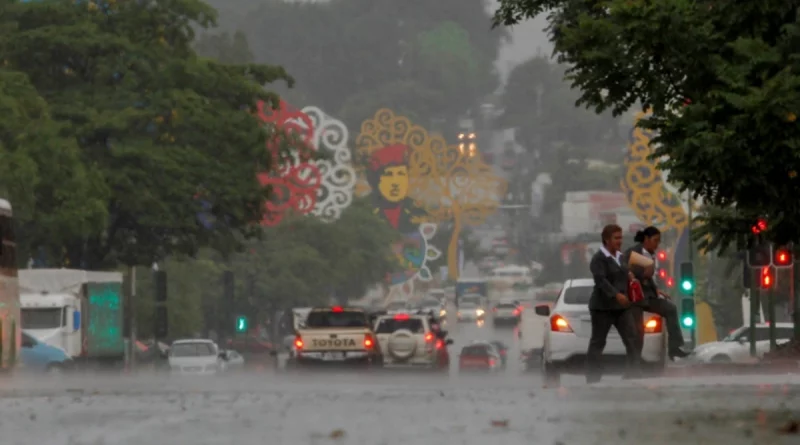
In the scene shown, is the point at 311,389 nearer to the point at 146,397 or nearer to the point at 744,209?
the point at 146,397

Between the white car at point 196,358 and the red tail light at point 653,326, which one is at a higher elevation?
the red tail light at point 653,326

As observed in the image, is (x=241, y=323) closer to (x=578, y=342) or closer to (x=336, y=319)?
(x=336, y=319)

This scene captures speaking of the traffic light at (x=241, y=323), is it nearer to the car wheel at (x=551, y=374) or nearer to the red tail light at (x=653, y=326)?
the car wheel at (x=551, y=374)

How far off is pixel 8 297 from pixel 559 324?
43.4ft

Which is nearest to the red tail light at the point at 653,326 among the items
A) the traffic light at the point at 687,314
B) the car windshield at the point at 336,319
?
the car windshield at the point at 336,319

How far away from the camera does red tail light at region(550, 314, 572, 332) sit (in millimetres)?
24328

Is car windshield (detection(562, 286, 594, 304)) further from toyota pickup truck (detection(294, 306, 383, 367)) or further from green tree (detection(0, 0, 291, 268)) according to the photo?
green tree (detection(0, 0, 291, 268))

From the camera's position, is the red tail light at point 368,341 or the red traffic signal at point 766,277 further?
the red tail light at point 368,341

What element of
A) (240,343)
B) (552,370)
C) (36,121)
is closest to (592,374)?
(552,370)

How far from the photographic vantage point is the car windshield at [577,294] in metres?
24.9

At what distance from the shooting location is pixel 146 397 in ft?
56.3

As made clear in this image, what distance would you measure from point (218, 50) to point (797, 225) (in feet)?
352

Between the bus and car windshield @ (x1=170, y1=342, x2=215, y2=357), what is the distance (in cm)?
2293

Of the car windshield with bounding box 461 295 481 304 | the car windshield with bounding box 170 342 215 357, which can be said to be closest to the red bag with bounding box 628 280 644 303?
the car windshield with bounding box 170 342 215 357
